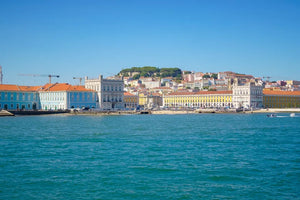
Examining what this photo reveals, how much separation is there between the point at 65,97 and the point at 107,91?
27.3ft

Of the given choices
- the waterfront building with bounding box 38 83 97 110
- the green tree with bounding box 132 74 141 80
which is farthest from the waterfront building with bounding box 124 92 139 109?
the green tree with bounding box 132 74 141 80

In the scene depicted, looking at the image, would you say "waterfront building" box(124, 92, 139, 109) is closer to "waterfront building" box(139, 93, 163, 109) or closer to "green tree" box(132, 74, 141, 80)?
"waterfront building" box(139, 93, 163, 109)

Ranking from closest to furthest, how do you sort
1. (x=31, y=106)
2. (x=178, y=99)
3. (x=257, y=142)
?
(x=257, y=142) → (x=31, y=106) → (x=178, y=99)

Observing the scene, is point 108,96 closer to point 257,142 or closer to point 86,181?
point 257,142

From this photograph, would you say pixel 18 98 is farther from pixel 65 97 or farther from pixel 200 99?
pixel 200 99

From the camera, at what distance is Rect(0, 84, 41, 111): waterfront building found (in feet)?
200

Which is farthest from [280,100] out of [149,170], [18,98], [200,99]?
[149,170]

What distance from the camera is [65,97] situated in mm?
63719

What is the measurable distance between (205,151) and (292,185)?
20.1ft

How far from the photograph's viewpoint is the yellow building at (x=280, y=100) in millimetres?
85938

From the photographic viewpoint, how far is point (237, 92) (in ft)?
281

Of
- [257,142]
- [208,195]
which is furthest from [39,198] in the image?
→ [257,142]

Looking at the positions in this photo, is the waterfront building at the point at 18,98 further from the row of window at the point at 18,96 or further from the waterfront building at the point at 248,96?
the waterfront building at the point at 248,96

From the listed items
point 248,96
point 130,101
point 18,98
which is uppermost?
point 248,96
